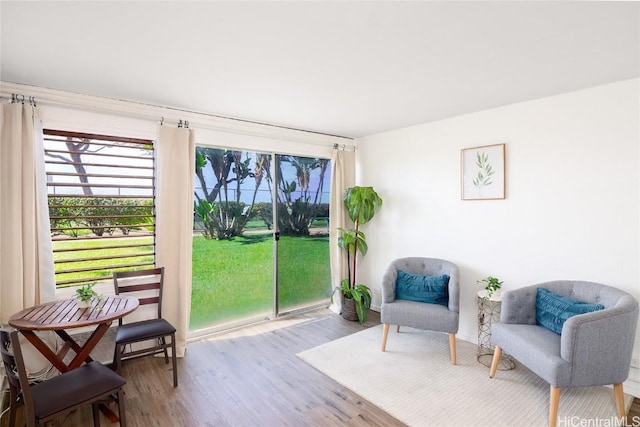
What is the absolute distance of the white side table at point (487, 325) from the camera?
3119 millimetres

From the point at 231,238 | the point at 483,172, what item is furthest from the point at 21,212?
the point at 483,172

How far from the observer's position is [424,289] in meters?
3.47

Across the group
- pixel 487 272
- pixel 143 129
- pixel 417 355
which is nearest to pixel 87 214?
pixel 143 129

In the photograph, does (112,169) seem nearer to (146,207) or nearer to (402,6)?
(146,207)

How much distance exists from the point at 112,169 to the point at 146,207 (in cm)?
47

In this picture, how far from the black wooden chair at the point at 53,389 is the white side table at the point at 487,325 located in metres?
3.07

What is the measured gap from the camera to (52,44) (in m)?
2.04

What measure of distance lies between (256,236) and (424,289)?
7.04 ft

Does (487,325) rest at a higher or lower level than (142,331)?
lower

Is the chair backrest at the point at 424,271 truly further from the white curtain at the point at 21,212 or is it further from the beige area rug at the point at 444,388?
the white curtain at the point at 21,212

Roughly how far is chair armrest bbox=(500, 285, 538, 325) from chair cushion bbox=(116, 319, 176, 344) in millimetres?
2896

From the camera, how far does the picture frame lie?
3432 millimetres

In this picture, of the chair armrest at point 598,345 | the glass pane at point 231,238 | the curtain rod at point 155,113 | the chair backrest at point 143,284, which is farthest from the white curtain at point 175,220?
the chair armrest at point 598,345

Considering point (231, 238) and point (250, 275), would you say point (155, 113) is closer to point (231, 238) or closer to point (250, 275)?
point (231, 238)
